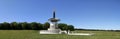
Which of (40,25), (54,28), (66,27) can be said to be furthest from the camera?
(40,25)

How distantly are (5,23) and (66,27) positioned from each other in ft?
100

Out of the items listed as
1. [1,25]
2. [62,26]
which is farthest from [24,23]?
[62,26]

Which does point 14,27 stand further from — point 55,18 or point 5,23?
point 55,18

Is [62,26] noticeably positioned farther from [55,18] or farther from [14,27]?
[55,18]

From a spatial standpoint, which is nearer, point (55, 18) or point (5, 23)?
point (55, 18)

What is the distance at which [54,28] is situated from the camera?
180 feet

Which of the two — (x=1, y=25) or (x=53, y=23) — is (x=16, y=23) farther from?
(x=53, y=23)

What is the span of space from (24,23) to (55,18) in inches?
2077

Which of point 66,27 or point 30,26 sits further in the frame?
point 30,26

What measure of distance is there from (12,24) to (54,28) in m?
56.7

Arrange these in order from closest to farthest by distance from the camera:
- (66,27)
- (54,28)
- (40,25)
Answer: (54,28)
(66,27)
(40,25)

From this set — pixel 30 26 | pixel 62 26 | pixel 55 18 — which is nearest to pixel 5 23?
pixel 30 26

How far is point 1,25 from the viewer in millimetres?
108188

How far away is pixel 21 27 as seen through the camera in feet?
349
